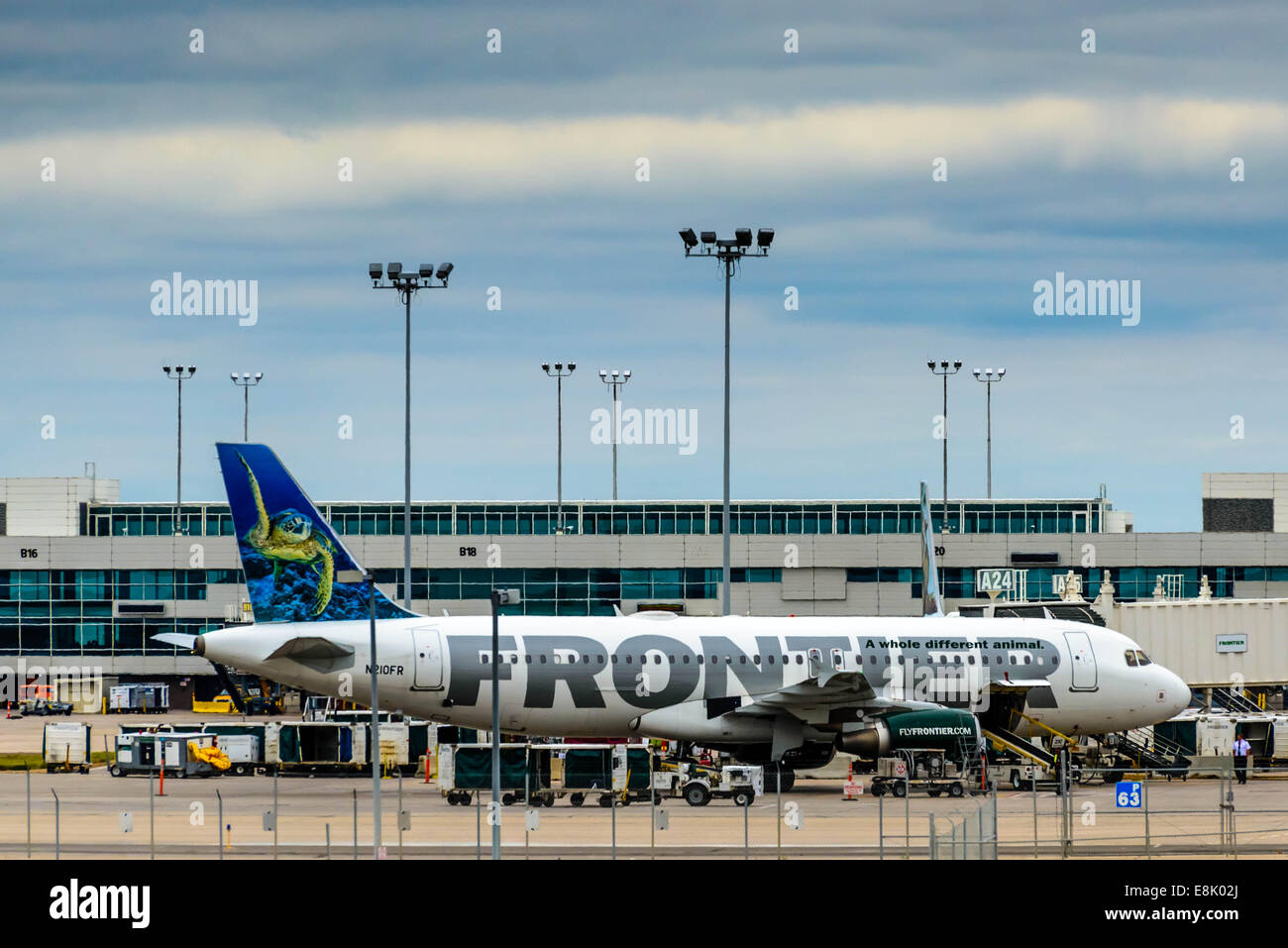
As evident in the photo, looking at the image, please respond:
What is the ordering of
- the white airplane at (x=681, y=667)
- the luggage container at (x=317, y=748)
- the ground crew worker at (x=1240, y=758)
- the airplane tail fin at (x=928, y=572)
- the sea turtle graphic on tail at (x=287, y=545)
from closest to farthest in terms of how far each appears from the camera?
1. the white airplane at (x=681, y=667)
2. the sea turtle graphic on tail at (x=287, y=545)
3. the ground crew worker at (x=1240, y=758)
4. the luggage container at (x=317, y=748)
5. the airplane tail fin at (x=928, y=572)

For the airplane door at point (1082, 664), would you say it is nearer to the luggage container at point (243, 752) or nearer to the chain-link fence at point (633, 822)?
the chain-link fence at point (633, 822)

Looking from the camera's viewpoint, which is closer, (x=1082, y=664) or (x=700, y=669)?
(x=700, y=669)

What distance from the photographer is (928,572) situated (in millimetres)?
95688

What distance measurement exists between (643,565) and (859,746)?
155ft

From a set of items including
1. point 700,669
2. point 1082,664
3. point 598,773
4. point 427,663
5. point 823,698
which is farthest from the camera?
point 1082,664

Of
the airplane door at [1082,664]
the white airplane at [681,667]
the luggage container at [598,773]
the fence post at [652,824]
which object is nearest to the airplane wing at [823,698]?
the white airplane at [681,667]

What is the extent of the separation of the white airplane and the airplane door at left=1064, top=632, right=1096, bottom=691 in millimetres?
46

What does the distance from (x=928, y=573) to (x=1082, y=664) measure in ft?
115

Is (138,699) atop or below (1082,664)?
below

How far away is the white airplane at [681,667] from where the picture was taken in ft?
178

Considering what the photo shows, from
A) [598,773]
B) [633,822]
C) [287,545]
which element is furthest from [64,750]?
[633,822]

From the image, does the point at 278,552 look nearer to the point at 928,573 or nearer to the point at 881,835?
the point at 881,835

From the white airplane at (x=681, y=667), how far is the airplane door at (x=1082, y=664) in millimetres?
46
